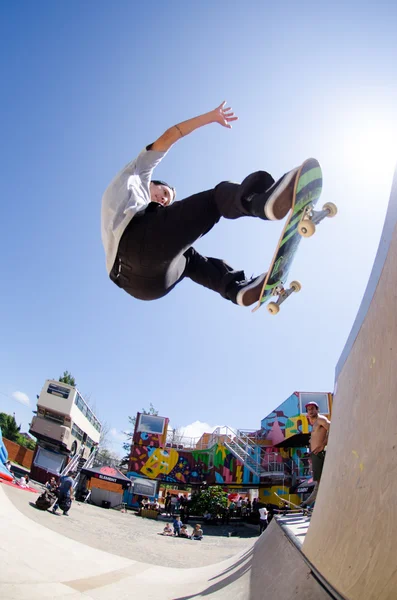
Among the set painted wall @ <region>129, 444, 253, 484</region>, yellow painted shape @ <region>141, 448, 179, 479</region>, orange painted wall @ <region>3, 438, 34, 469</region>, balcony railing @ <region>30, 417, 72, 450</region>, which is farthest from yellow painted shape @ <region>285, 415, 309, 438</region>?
orange painted wall @ <region>3, 438, 34, 469</region>

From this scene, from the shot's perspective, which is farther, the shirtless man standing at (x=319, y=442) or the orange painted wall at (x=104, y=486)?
the orange painted wall at (x=104, y=486)

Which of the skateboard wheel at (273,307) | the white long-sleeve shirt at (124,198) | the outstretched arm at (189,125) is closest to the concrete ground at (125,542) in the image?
the skateboard wheel at (273,307)

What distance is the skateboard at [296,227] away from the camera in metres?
2.07

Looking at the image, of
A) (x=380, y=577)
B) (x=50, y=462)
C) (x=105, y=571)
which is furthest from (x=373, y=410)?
(x=50, y=462)

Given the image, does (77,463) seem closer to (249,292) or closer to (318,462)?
(318,462)

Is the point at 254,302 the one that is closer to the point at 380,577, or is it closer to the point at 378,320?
the point at 378,320

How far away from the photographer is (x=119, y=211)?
7.32 ft

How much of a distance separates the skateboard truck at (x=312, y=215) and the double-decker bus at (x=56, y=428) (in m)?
29.5

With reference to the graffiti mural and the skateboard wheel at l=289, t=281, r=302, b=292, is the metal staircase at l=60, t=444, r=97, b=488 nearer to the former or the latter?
the graffiti mural

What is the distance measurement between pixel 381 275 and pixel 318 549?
1233 millimetres

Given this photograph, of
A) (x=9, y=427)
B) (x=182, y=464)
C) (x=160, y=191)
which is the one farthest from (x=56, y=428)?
(x=160, y=191)

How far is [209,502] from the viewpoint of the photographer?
1891cm

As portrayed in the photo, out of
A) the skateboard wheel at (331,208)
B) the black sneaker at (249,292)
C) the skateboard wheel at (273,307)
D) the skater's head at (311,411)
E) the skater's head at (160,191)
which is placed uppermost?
the skater's head at (160,191)

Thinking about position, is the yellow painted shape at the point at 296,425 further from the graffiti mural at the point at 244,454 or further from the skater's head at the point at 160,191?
the skater's head at the point at 160,191
